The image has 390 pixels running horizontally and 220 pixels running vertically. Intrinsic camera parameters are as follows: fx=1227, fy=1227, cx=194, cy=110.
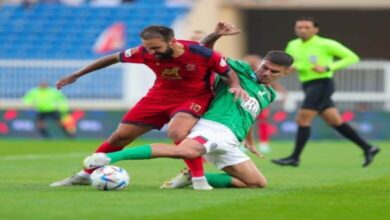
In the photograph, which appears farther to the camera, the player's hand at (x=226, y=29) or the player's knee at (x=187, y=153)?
the player's hand at (x=226, y=29)

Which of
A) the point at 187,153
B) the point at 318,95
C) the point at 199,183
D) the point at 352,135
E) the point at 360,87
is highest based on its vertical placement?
the point at 187,153

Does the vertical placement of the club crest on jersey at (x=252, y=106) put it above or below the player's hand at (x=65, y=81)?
below

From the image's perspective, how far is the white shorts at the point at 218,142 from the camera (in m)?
11.9

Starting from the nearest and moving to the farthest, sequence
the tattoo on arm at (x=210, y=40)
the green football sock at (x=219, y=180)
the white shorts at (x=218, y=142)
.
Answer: the white shorts at (x=218, y=142)
the green football sock at (x=219, y=180)
the tattoo on arm at (x=210, y=40)

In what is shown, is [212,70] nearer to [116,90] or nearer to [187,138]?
[187,138]

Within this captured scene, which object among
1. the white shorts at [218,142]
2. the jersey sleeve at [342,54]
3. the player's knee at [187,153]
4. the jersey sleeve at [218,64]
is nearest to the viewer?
the player's knee at [187,153]

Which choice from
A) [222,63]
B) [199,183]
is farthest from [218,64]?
[199,183]

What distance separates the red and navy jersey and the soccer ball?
3.89ft

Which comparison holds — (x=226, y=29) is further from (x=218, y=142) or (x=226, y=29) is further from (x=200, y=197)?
(x=200, y=197)

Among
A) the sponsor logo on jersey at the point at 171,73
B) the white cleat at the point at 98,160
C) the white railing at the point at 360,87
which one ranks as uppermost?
the sponsor logo on jersey at the point at 171,73

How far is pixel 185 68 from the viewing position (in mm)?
12180

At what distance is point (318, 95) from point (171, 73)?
20.3ft

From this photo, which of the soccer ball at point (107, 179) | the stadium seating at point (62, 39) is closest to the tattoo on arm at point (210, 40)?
the soccer ball at point (107, 179)

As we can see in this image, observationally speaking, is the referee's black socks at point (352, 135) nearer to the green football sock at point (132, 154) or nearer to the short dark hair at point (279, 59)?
the short dark hair at point (279, 59)
